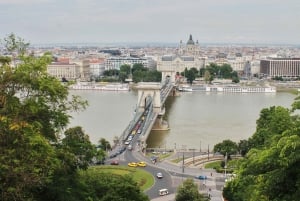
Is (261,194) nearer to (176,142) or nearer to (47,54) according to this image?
(47,54)

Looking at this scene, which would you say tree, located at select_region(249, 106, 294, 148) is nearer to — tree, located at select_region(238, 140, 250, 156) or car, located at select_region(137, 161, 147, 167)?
tree, located at select_region(238, 140, 250, 156)

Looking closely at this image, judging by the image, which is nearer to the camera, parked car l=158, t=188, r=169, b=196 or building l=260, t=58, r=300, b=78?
parked car l=158, t=188, r=169, b=196

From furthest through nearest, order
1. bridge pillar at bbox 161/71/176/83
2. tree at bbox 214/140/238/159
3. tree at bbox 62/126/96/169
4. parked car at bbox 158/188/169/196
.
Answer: bridge pillar at bbox 161/71/176/83, tree at bbox 214/140/238/159, parked car at bbox 158/188/169/196, tree at bbox 62/126/96/169

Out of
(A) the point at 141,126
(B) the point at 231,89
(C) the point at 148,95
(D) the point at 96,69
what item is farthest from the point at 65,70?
(A) the point at 141,126

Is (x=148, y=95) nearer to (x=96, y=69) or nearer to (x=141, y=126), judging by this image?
(x=141, y=126)

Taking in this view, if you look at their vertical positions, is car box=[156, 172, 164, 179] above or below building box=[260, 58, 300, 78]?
below

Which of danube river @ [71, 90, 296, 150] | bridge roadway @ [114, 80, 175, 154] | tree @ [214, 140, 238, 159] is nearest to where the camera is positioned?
tree @ [214, 140, 238, 159]

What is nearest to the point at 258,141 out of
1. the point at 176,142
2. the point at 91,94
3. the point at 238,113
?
the point at 176,142

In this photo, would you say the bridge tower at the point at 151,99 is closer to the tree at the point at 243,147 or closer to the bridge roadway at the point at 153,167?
the bridge roadway at the point at 153,167

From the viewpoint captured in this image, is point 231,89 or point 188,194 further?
point 231,89

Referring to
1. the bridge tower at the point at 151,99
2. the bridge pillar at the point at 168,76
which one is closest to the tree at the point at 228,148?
the bridge tower at the point at 151,99


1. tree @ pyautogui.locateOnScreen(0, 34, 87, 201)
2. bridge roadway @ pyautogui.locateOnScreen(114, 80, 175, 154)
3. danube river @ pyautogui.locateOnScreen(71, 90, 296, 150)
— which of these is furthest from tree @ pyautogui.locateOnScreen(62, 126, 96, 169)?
danube river @ pyautogui.locateOnScreen(71, 90, 296, 150)
